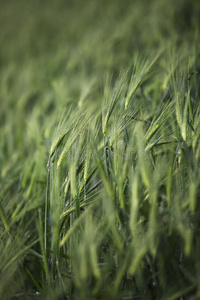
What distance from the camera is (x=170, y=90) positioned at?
0.91m

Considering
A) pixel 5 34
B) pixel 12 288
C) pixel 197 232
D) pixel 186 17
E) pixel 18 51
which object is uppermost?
pixel 5 34

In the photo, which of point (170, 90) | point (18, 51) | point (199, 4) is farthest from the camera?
point (18, 51)

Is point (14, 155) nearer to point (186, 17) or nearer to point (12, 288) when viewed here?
point (12, 288)

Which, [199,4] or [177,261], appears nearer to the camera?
[177,261]

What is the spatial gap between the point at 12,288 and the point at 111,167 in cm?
37

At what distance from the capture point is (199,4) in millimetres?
1546

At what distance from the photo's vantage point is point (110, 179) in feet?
2.01

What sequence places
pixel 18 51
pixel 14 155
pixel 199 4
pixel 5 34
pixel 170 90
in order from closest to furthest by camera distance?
pixel 170 90, pixel 14 155, pixel 199 4, pixel 18 51, pixel 5 34

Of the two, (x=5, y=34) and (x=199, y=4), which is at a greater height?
(x=5, y=34)

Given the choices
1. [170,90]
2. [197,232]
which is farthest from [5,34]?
[197,232]

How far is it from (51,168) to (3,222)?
175 mm

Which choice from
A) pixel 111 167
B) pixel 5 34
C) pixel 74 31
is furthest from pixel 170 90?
pixel 5 34

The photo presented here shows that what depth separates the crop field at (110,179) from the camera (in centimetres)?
54

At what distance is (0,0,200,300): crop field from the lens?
538mm
